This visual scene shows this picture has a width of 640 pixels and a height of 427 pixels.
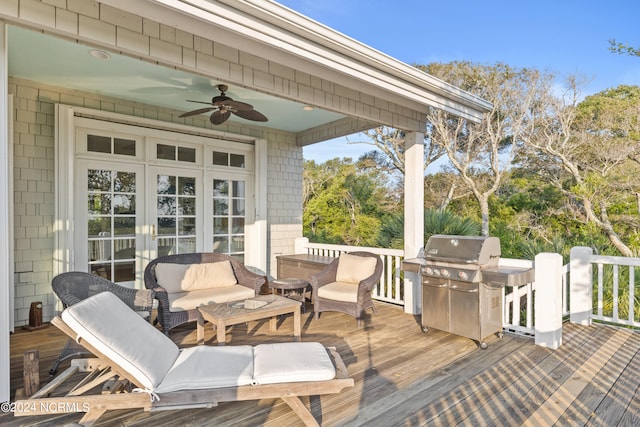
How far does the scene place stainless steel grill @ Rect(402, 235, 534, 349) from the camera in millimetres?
3553

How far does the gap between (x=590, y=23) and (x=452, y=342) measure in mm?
9519

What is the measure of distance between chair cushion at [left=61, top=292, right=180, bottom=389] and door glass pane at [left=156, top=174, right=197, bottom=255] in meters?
3.19

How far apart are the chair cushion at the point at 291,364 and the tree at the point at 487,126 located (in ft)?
38.0

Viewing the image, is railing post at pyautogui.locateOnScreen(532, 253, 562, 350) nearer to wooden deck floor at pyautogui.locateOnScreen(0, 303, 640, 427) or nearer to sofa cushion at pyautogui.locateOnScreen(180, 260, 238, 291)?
wooden deck floor at pyautogui.locateOnScreen(0, 303, 640, 427)

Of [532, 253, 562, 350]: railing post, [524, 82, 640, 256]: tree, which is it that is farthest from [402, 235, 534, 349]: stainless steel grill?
[524, 82, 640, 256]: tree

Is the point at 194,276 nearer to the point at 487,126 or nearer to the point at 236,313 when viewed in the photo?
the point at 236,313

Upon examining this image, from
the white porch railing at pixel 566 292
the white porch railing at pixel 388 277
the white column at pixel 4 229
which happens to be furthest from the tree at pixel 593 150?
the white column at pixel 4 229

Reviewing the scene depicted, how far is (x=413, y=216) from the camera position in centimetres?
490

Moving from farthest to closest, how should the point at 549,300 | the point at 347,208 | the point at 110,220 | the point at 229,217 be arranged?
the point at 347,208
the point at 229,217
the point at 110,220
the point at 549,300

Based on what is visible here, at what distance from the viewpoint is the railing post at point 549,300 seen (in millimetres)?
3533

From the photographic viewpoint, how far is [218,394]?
205 cm

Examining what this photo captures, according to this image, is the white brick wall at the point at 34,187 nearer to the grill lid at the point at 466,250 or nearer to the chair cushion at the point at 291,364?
the chair cushion at the point at 291,364

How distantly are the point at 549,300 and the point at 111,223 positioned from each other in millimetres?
5501

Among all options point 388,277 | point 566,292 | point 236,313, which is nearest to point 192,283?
point 236,313
